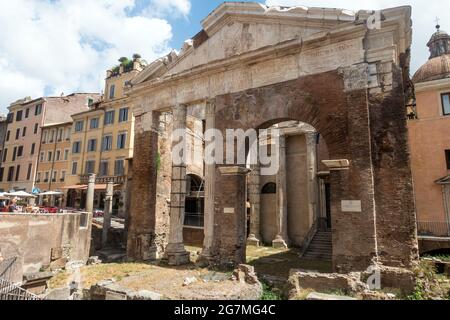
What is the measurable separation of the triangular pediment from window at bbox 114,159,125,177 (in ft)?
52.7

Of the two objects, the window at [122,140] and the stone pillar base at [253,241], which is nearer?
the stone pillar base at [253,241]

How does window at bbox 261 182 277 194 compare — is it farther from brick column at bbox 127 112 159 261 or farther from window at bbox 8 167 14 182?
window at bbox 8 167 14 182

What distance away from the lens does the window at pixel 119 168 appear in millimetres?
28344

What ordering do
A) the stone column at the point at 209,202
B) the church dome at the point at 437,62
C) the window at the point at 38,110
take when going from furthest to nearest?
1. the window at the point at 38,110
2. the church dome at the point at 437,62
3. the stone column at the point at 209,202

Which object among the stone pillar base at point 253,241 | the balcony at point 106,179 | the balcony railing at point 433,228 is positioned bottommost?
the stone pillar base at point 253,241

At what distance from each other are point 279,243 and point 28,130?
3399cm

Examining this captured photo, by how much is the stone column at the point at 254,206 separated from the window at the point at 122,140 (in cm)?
1386

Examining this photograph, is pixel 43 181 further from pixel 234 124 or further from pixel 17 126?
pixel 234 124

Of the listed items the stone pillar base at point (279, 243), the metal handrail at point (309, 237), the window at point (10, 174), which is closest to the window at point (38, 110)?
the window at point (10, 174)

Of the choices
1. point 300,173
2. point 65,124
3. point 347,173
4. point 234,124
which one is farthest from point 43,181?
point 347,173

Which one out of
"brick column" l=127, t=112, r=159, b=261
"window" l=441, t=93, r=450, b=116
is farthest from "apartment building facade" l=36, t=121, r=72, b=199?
"window" l=441, t=93, r=450, b=116

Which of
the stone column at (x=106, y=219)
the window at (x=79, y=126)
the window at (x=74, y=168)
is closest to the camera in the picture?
the stone column at (x=106, y=219)

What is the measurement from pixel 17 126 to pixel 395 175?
43.3m

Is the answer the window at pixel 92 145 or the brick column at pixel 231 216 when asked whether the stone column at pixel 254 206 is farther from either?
the window at pixel 92 145
